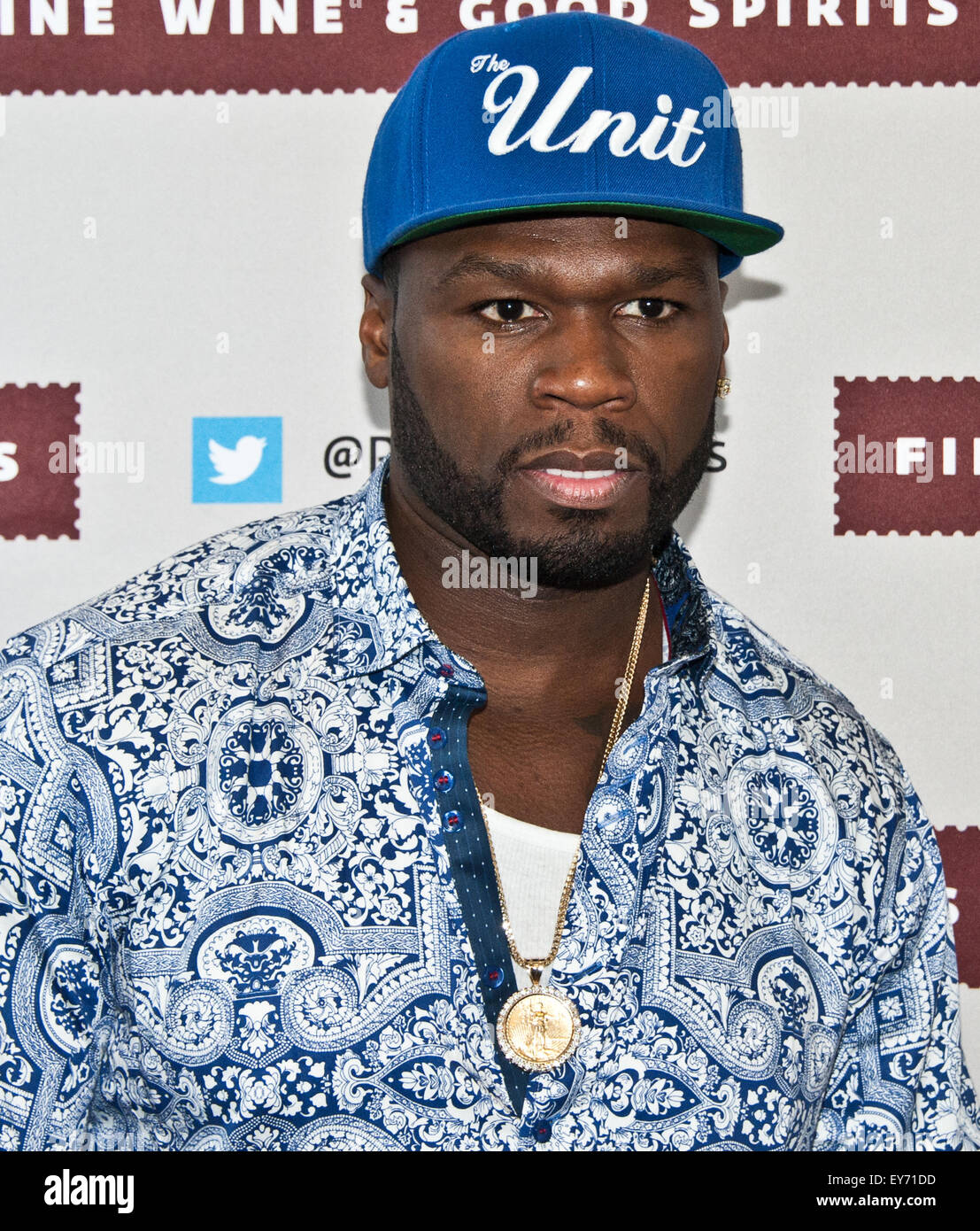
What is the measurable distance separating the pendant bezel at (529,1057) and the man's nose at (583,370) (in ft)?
1.57

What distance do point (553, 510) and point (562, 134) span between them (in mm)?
318

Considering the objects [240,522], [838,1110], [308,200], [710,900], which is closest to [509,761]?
[710,900]

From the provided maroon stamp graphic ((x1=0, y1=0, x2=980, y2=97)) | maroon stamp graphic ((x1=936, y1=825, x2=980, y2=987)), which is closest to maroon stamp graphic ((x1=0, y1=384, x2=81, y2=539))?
maroon stamp graphic ((x1=0, y1=0, x2=980, y2=97))

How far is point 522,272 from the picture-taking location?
3.88ft

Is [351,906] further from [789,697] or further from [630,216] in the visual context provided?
[630,216]

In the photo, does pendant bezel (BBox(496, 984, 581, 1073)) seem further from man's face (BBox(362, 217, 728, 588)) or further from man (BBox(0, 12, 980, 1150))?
man's face (BBox(362, 217, 728, 588))

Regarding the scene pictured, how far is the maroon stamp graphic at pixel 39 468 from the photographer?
172 cm

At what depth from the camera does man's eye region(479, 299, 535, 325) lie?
3.93 ft

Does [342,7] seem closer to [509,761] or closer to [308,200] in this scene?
[308,200]

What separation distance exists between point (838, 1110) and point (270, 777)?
624 mm

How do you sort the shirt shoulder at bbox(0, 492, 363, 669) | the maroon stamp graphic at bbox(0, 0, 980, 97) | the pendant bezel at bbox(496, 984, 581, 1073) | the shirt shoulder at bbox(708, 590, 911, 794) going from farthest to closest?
1. the maroon stamp graphic at bbox(0, 0, 980, 97)
2. the shirt shoulder at bbox(708, 590, 911, 794)
3. the shirt shoulder at bbox(0, 492, 363, 669)
4. the pendant bezel at bbox(496, 984, 581, 1073)

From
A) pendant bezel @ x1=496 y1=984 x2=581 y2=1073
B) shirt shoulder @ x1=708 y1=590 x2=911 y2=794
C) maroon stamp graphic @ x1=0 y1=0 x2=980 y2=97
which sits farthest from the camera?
maroon stamp graphic @ x1=0 y1=0 x2=980 y2=97

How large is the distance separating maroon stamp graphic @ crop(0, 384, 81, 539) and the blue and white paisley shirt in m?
0.50

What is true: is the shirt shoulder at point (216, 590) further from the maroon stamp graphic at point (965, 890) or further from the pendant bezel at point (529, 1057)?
the maroon stamp graphic at point (965, 890)
